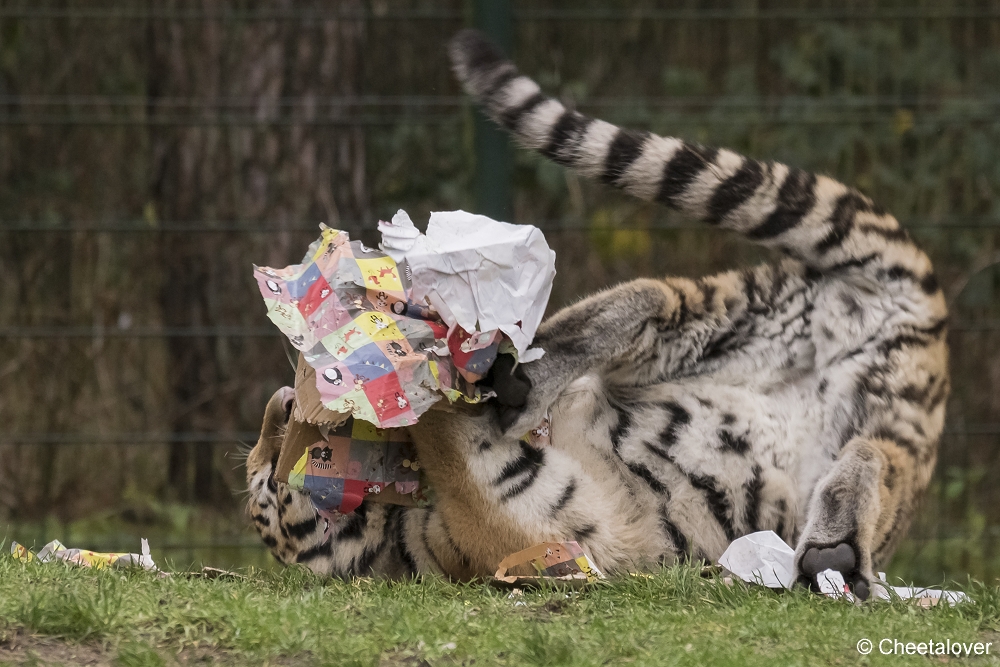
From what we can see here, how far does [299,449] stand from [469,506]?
49 centimetres

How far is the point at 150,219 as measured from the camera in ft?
18.4

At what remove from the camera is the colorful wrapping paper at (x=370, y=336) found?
2.87 m

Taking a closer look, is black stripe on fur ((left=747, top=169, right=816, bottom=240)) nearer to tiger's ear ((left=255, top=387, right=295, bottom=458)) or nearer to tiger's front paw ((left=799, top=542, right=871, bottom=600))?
tiger's front paw ((left=799, top=542, right=871, bottom=600))

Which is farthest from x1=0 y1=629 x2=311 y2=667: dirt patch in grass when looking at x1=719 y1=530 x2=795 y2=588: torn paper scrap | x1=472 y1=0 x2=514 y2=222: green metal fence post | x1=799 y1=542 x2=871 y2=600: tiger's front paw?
x1=472 y1=0 x2=514 y2=222: green metal fence post

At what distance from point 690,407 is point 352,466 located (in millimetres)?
1087

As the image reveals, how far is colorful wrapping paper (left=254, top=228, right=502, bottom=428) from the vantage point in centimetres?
287

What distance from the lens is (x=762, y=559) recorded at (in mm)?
3232

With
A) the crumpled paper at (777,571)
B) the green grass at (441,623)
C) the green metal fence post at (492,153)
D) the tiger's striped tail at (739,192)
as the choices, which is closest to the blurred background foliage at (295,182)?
the green metal fence post at (492,153)

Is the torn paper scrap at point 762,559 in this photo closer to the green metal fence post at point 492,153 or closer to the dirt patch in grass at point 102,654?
the dirt patch in grass at point 102,654

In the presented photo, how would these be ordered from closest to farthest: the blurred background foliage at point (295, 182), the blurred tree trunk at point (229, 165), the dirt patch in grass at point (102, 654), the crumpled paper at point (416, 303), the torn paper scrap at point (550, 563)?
the dirt patch in grass at point (102, 654) → the crumpled paper at point (416, 303) → the torn paper scrap at point (550, 563) → the blurred background foliage at point (295, 182) → the blurred tree trunk at point (229, 165)

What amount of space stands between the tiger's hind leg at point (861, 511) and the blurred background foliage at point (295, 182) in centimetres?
150

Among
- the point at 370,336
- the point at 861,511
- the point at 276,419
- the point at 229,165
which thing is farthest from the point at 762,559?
the point at 229,165

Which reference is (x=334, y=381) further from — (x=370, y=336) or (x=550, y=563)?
(x=550, y=563)

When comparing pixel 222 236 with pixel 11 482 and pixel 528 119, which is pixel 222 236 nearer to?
pixel 11 482
